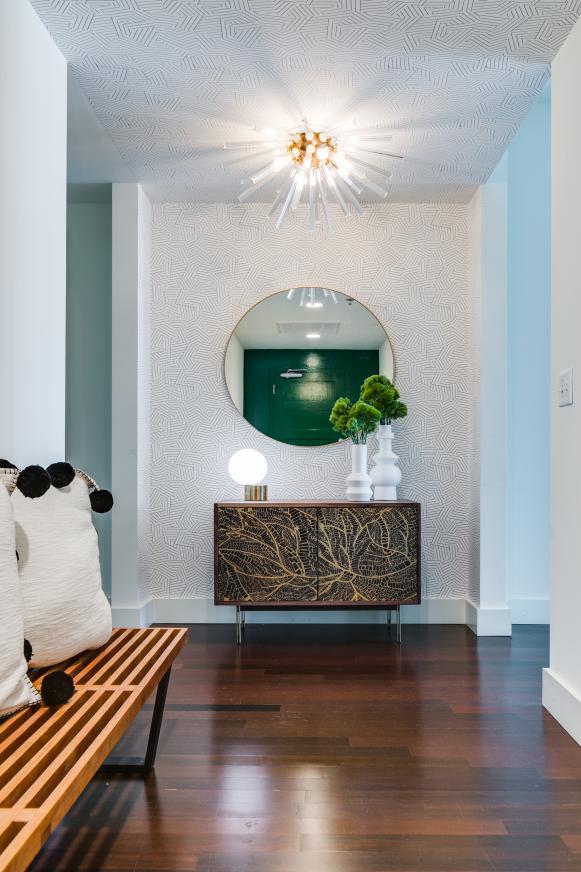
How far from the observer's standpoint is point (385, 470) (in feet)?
12.2

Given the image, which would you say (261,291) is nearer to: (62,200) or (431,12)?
(62,200)

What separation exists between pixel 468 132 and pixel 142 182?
167cm

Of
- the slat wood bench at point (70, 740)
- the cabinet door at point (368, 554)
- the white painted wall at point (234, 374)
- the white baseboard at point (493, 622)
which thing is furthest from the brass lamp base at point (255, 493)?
the slat wood bench at point (70, 740)

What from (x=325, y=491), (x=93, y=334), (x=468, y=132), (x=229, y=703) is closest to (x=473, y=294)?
(x=468, y=132)

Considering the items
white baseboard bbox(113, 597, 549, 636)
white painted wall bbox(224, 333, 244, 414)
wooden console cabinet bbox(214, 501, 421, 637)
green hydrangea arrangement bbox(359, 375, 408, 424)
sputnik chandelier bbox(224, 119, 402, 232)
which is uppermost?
sputnik chandelier bbox(224, 119, 402, 232)

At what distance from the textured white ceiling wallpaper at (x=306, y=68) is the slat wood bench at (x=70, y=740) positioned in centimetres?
198

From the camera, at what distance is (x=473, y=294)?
12.5 feet

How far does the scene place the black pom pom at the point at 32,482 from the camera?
1.59m

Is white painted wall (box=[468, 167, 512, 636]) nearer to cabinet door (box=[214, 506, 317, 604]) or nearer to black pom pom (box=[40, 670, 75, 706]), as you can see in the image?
cabinet door (box=[214, 506, 317, 604])

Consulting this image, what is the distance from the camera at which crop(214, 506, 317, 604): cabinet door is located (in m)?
3.38

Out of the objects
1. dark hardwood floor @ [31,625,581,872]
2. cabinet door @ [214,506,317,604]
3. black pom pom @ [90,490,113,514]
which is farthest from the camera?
cabinet door @ [214,506,317,604]

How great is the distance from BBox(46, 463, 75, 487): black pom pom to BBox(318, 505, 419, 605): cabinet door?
5.67ft

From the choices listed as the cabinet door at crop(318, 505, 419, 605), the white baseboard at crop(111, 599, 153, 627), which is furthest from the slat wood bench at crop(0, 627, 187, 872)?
the white baseboard at crop(111, 599, 153, 627)

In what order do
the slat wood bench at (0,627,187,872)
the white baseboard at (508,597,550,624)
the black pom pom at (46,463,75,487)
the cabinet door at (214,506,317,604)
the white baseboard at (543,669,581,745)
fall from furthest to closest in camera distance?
1. the white baseboard at (508,597,550,624)
2. the cabinet door at (214,506,317,604)
3. the white baseboard at (543,669,581,745)
4. the black pom pom at (46,463,75,487)
5. the slat wood bench at (0,627,187,872)
